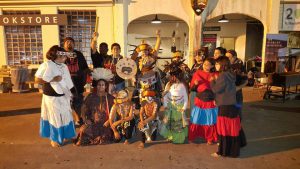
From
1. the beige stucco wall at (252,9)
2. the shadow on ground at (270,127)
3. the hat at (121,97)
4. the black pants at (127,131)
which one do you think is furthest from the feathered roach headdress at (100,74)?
the beige stucco wall at (252,9)

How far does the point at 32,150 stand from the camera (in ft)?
15.7

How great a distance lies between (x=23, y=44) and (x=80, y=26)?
8.56ft

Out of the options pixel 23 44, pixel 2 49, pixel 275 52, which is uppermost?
pixel 23 44

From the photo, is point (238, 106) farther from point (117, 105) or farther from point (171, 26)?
point (171, 26)

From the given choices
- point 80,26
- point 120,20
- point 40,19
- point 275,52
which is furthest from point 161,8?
point 275,52

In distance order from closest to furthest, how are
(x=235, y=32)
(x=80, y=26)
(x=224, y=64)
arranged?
1. (x=224, y=64)
2. (x=80, y=26)
3. (x=235, y=32)

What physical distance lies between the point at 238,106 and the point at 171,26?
11.0 meters

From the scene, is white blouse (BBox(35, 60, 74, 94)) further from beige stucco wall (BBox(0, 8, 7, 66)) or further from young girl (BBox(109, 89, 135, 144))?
beige stucco wall (BBox(0, 8, 7, 66))

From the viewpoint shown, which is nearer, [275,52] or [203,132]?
[203,132]

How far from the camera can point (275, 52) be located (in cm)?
1082

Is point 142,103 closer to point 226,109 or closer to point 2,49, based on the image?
point 226,109

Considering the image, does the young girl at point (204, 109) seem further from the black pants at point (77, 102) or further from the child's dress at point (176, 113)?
the black pants at point (77, 102)

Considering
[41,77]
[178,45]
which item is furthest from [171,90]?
[178,45]

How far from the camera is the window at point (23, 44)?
11.0 meters
